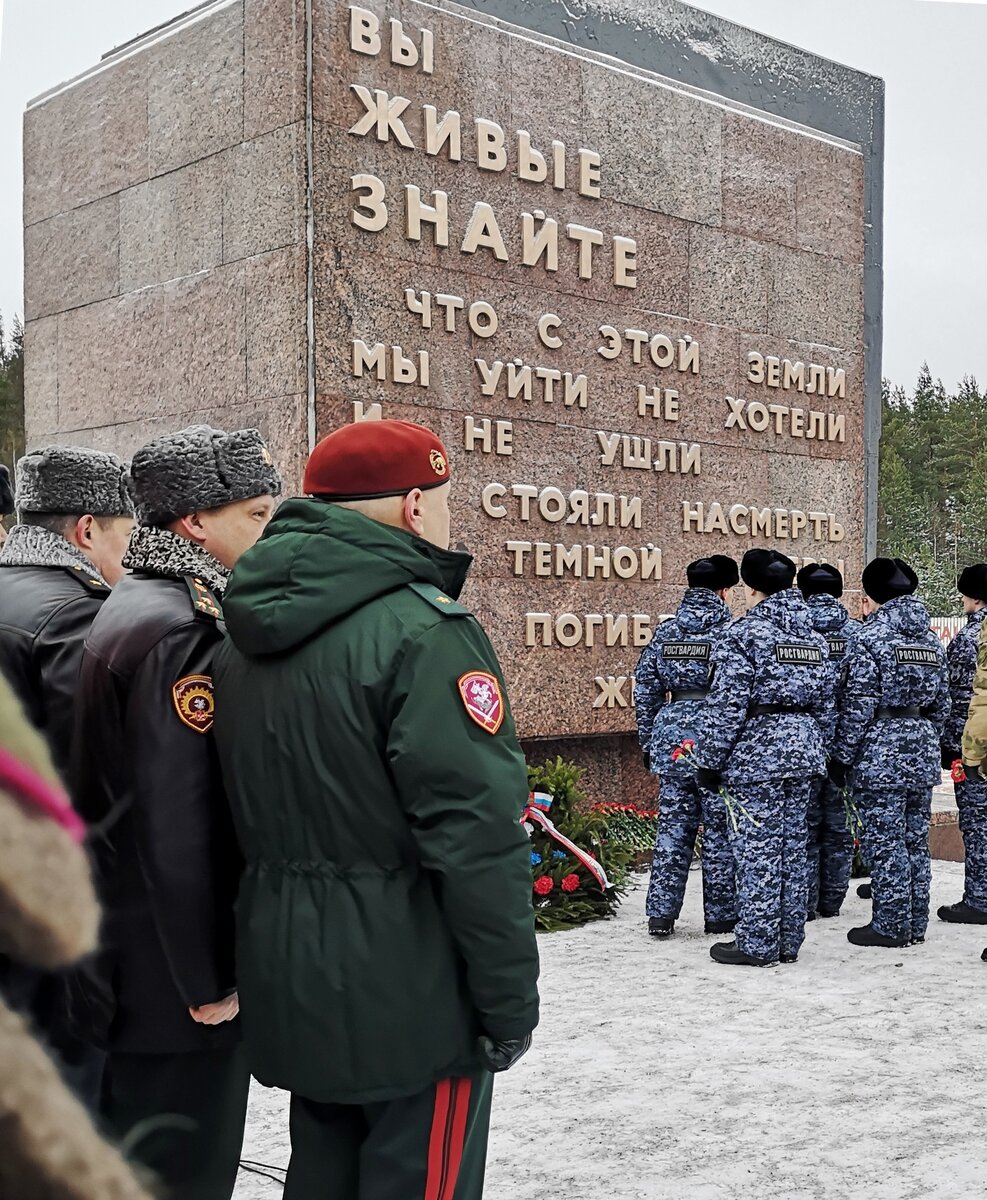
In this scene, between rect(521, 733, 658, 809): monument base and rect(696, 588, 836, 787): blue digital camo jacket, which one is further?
rect(521, 733, 658, 809): monument base

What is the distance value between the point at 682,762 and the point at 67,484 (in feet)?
13.9

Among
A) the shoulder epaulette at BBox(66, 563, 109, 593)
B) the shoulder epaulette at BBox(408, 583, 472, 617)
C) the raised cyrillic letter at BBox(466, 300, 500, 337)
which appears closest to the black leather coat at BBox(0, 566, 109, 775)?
the shoulder epaulette at BBox(66, 563, 109, 593)

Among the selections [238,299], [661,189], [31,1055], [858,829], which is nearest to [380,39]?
[238,299]

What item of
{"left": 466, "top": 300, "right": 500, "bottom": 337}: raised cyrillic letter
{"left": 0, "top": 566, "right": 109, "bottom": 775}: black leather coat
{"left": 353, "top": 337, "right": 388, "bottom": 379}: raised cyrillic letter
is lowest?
{"left": 0, "top": 566, "right": 109, "bottom": 775}: black leather coat

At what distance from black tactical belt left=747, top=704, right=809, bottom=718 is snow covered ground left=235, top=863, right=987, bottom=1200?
1144 millimetres

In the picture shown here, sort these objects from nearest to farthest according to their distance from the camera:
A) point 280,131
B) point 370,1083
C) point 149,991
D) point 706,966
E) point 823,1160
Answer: point 370,1083, point 149,991, point 823,1160, point 706,966, point 280,131

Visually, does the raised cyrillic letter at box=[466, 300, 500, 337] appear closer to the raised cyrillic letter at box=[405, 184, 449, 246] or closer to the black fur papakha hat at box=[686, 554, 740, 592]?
the raised cyrillic letter at box=[405, 184, 449, 246]

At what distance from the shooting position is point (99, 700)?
2.32 metres

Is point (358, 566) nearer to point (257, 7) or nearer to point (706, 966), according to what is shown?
point (706, 966)

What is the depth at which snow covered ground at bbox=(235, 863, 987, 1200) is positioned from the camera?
3.45 meters

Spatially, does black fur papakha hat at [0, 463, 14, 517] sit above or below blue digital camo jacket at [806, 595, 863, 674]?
above

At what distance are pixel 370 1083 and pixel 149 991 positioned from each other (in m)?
0.48

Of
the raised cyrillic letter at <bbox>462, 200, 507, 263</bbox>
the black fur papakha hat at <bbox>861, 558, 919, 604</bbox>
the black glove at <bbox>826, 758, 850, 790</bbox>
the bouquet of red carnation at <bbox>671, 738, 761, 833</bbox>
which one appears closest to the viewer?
the bouquet of red carnation at <bbox>671, 738, 761, 833</bbox>

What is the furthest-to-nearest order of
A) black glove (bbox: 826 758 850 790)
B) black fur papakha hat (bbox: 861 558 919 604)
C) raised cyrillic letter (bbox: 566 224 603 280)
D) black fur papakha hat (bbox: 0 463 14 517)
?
raised cyrillic letter (bbox: 566 224 603 280) → black glove (bbox: 826 758 850 790) → black fur papakha hat (bbox: 861 558 919 604) → black fur papakha hat (bbox: 0 463 14 517)
